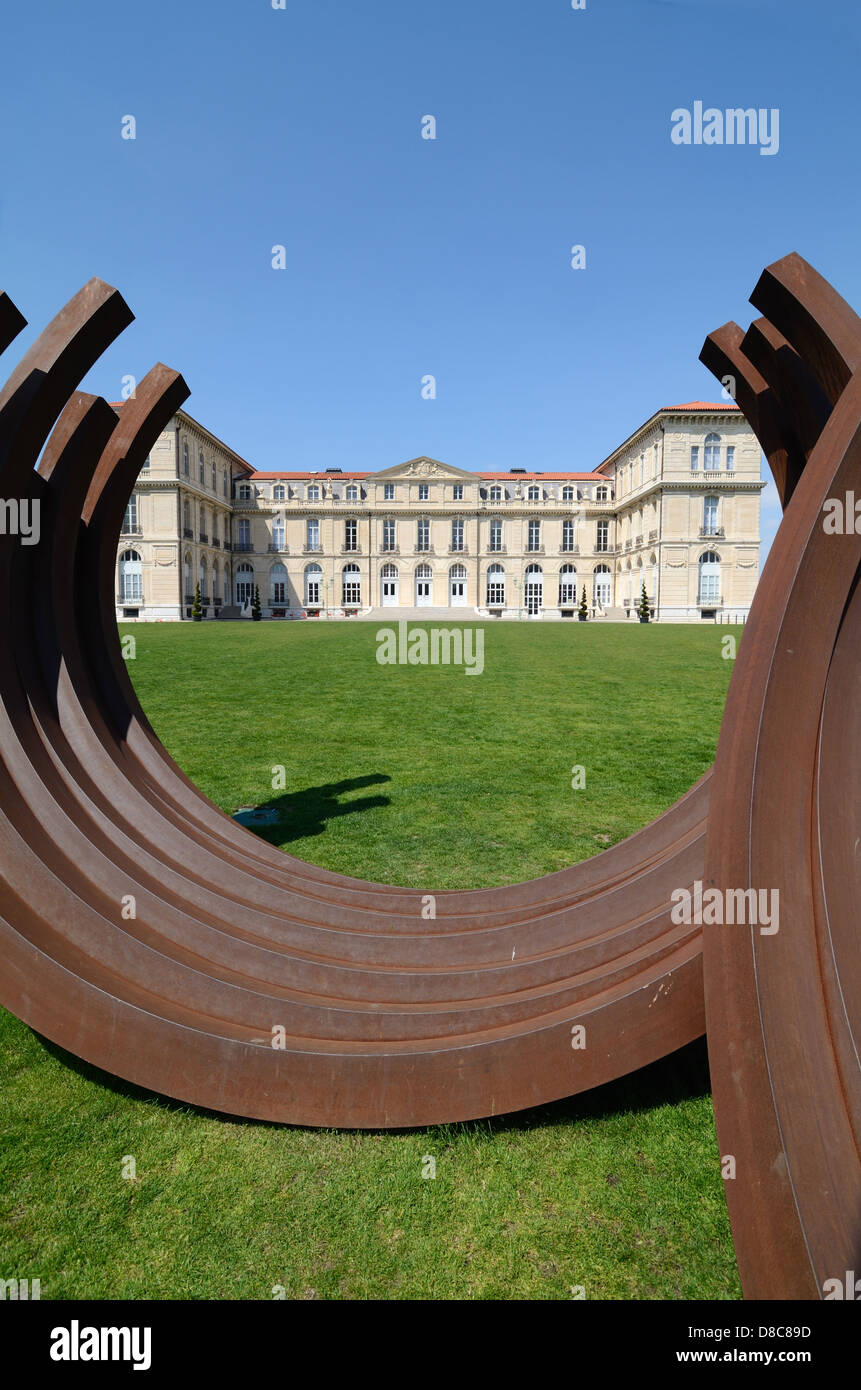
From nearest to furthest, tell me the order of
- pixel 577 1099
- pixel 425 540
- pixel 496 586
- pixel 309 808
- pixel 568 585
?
pixel 577 1099
pixel 309 808
pixel 425 540
pixel 496 586
pixel 568 585

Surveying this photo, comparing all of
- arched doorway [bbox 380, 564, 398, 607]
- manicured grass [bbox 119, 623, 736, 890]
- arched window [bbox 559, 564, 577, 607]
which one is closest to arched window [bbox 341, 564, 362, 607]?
arched doorway [bbox 380, 564, 398, 607]

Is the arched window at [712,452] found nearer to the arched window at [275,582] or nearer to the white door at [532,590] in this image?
the white door at [532,590]

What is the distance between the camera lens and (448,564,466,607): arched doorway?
6931cm

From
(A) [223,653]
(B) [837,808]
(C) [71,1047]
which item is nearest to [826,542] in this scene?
(B) [837,808]

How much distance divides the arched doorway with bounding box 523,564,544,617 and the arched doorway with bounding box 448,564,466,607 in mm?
5936

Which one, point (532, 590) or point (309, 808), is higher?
point (532, 590)

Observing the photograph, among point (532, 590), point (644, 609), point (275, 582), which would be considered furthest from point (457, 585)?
point (644, 609)

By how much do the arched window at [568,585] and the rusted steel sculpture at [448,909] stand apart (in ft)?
224

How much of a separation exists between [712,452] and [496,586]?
2266 centimetres

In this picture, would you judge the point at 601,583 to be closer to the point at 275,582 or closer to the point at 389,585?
the point at 389,585

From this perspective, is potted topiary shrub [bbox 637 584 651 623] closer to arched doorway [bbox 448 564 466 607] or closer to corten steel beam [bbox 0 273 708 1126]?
arched doorway [bbox 448 564 466 607]

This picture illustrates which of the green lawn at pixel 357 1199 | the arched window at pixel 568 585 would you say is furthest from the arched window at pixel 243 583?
the green lawn at pixel 357 1199

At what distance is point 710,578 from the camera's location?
57.4 m
